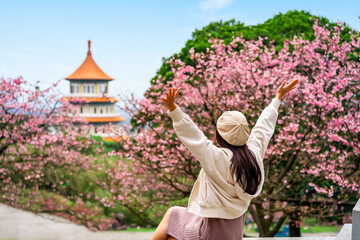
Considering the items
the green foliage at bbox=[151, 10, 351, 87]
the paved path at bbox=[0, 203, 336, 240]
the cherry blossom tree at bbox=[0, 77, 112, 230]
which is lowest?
the paved path at bbox=[0, 203, 336, 240]

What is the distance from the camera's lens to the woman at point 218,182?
93.3 inches

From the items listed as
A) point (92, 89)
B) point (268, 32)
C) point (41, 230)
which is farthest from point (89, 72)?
point (268, 32)

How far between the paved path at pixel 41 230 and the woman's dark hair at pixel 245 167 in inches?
322

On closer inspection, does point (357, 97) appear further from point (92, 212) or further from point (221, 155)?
point (92, 212)

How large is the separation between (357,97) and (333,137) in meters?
1.24

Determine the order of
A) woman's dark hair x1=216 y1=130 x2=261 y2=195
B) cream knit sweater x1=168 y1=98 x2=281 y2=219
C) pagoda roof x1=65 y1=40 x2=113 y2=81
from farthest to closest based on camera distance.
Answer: pagoda roof x1=65 y1=40 x2=113 y2=81, woman's dark hair x1=216 y1=130 x2=261 y2=195, cream knit sweater x1=168 y1=98 x2=281 y2=219

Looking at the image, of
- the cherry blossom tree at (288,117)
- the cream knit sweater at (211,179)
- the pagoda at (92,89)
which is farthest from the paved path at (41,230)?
the pagoda at (92,89)

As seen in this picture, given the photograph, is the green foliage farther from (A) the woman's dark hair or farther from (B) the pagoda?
(B) the pagoda

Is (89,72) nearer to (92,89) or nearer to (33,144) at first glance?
(92,89)

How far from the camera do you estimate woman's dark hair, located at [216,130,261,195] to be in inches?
96.7

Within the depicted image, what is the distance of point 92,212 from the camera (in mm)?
10797

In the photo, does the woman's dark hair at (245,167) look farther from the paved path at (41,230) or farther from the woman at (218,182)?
the paved path at (41,230)

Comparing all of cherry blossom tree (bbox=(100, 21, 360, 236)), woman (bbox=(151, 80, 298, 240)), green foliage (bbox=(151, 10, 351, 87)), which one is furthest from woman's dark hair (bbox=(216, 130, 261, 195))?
green foliage (bbox=(151, 10, 351, 87))

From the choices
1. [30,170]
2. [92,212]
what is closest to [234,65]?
[30,170]
